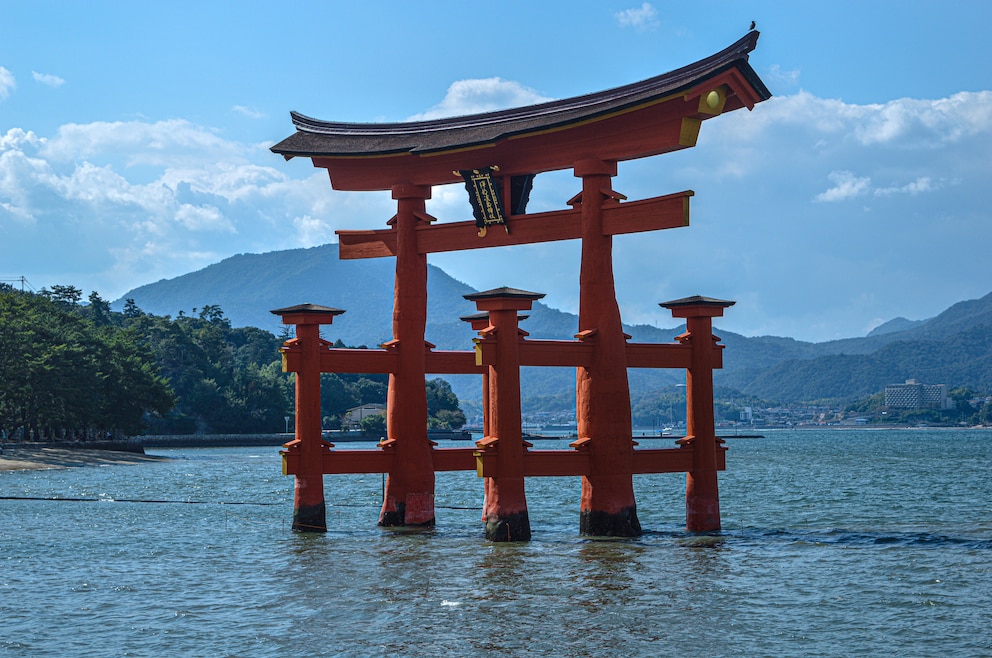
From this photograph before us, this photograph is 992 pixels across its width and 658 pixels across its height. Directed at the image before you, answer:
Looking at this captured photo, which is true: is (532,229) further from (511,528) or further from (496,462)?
(511,528)

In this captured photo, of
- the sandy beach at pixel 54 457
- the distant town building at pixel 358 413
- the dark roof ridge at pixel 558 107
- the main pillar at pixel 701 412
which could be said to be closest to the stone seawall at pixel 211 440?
the distant town building at pixel 358 413

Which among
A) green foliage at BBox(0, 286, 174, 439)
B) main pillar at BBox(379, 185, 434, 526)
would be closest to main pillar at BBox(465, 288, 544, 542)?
main pillar at BBox(379, 185, 434, 526)

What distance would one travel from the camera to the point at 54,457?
78.1m

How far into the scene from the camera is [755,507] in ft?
144

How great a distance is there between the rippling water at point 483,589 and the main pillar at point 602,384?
816 millimetres

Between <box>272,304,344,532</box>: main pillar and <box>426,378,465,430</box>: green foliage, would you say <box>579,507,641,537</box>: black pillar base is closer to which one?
<box>272,304,344,532</box>: main pillar

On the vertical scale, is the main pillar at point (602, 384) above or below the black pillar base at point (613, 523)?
above

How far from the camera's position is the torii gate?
24.6 m

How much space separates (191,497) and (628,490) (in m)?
29.4

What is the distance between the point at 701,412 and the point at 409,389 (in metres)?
6.94

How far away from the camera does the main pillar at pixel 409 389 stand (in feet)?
91.8

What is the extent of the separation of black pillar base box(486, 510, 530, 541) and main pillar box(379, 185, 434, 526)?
323 cm

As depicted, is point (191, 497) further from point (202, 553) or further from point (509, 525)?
point (509, 525)

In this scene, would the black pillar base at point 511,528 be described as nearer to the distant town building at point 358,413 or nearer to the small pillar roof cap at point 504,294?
the small pillar roof cap at point 504,294
